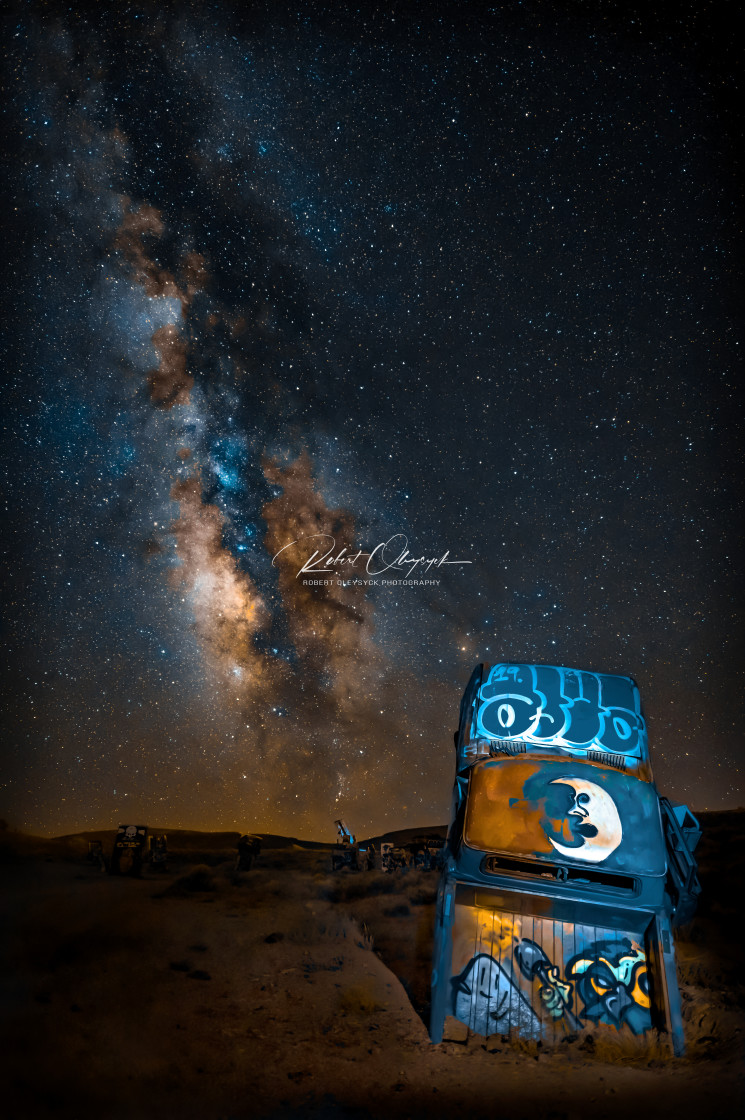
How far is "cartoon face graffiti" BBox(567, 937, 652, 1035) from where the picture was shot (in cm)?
698

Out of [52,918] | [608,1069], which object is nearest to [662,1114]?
[608,1069]

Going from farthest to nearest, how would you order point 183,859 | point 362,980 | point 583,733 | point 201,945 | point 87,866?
point 183,859 → point 87,866 → point 201,945 → point 362,980 → point 583,733

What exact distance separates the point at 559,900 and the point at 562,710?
259 centimetres

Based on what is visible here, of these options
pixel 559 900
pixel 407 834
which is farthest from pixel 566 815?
pixel 407 834

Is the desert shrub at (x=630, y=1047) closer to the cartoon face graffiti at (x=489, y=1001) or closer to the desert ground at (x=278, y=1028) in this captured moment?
the desert ground at (x=278, y=1028)

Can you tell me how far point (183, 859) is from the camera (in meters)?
19.7

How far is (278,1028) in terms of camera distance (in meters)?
7.38

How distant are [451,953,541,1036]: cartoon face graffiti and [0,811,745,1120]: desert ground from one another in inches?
8.3

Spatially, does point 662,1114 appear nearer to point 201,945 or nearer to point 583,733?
point 583,733

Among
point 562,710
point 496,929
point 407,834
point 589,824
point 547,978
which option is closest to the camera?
point 547,978

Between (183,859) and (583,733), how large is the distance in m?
17.3

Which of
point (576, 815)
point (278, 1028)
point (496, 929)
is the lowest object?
point (278, 1028)

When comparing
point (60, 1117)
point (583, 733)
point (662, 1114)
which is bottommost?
point (60, 1117)

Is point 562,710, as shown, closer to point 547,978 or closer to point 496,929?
point 496,929
